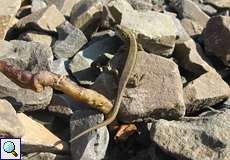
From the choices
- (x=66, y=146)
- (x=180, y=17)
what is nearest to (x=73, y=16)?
(x=180, y=17)

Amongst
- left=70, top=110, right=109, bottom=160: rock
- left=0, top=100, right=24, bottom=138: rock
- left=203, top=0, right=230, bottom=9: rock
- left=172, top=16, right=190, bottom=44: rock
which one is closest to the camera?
left=0, top=100, right=24, bottom=138: rock

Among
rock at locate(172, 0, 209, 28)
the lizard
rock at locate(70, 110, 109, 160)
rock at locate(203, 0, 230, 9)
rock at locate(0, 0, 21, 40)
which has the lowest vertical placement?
rock at locate(203, 0, 230, 9)

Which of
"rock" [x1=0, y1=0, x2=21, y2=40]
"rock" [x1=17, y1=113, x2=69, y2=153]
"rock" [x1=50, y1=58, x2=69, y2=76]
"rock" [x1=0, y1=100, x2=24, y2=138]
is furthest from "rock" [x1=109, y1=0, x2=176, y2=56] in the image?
"rock" [x1=0, y1=100, x2=24, y2=138]

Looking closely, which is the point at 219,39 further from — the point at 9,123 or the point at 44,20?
the point at 9,123

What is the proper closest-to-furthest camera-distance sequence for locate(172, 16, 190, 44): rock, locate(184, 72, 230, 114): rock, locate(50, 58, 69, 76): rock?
locate(184, 72, 230, 114): rock
locate(50, 58, 69, 76): rock
locate(172, 16, 190, 44): rock

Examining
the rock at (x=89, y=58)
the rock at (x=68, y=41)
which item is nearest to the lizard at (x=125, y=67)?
the rock at (x=89, y=58)

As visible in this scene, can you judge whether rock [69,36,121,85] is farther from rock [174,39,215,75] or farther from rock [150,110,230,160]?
rock [150,110,230,160]

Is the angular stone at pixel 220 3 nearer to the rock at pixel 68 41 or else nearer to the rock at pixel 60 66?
the rock at pixel 68 41
